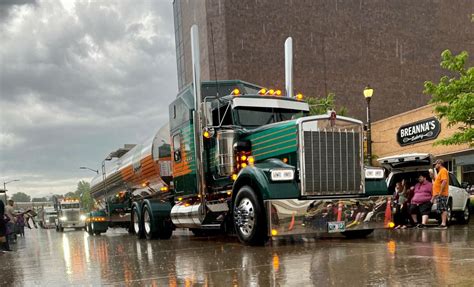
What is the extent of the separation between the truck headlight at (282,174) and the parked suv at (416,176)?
6.68m

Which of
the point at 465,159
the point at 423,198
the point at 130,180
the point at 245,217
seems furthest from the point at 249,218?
the point at 465,159

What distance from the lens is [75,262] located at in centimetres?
907

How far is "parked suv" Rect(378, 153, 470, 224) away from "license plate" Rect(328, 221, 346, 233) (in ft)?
19.9

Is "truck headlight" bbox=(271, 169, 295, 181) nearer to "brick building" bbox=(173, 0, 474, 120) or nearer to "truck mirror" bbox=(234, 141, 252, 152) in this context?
→ "truck mirror" bbox=(234, 141, 252, 152)

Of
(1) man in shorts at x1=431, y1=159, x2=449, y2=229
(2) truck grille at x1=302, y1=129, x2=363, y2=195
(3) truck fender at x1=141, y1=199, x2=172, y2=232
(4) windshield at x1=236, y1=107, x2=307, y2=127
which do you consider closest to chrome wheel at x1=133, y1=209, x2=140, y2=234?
(3) truck fender at x1=141, y1=199, x2=172, y2=232

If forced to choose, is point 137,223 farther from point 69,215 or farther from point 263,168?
point 69,215

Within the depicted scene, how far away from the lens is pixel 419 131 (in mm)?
29469

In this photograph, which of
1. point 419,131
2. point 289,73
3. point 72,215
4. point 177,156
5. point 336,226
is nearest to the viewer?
point 336,226

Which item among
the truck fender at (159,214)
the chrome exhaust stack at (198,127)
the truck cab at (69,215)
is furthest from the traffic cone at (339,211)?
the truck cab at (69,215)

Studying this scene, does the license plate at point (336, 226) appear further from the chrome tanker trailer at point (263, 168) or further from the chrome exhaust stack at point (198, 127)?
the chrome exhaust stack at point (198, 127)

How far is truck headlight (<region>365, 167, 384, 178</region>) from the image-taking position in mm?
9578

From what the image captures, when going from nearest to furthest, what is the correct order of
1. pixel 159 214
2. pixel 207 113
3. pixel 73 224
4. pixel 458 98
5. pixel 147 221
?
1. pixel 207 113
2. pixel 159 214
3. pixel 147 221
4. pixel 458 98
5. pixel 73 224

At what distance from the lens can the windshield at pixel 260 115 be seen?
410 inches

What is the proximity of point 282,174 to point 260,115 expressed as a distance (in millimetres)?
2285
